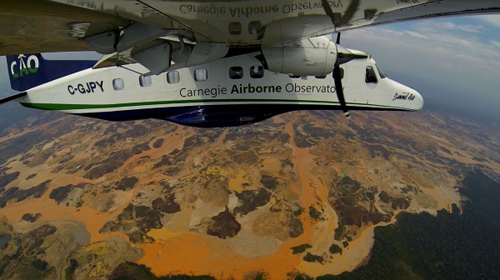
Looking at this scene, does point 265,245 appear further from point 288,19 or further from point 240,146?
point 288,19

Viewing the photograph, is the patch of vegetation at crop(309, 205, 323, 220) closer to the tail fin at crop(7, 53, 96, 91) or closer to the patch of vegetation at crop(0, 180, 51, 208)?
the tail fin at crop(7, 53, 96, 91)

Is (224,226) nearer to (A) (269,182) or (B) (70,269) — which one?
(A) (269,182)

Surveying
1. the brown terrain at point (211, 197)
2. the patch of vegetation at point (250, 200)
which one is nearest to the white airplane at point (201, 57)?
the brown terrain at point (211, 197)

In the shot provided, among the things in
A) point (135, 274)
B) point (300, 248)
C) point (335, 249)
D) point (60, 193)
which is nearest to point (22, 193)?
point (60, 193)

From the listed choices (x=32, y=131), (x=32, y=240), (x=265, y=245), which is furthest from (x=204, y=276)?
(x=32, y=131)

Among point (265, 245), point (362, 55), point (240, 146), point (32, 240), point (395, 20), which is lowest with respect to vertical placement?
point (265, 245)

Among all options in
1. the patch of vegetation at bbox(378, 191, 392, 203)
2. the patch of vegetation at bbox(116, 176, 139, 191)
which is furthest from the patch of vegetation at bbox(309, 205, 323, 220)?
the patch of vegetation at bbox(116, 176, 139, 191)
